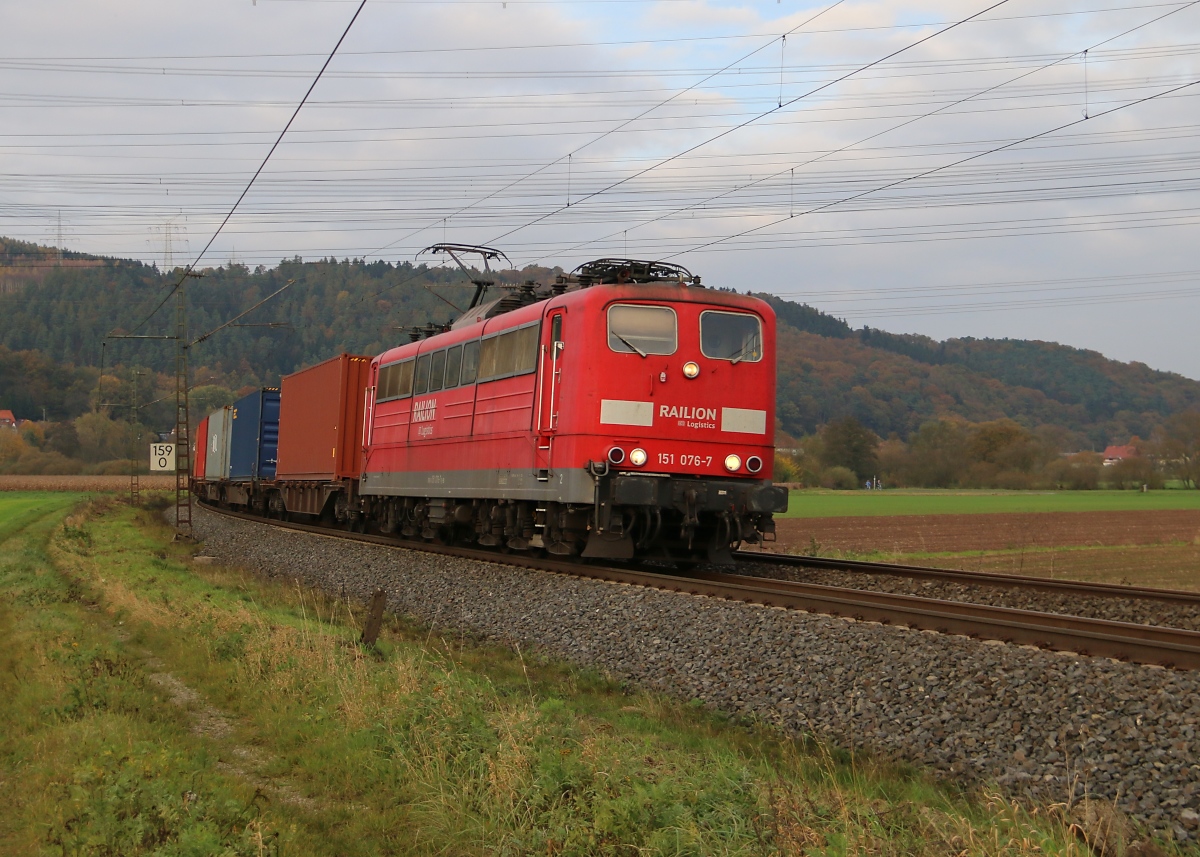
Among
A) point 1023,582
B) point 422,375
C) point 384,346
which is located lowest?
point 1023,582

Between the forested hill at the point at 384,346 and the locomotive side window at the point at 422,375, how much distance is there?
4365 cm

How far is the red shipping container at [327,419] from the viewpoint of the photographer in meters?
23.2

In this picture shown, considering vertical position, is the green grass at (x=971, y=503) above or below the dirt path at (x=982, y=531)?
above

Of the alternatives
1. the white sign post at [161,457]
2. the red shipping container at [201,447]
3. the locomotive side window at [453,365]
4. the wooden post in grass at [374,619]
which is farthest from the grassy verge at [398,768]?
the red shipping container at [201,447]

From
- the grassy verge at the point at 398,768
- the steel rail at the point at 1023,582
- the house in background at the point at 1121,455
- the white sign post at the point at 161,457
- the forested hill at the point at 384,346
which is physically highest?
the forested hill at the point at 384,346

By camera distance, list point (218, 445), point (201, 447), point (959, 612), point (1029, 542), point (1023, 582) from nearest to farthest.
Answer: point (959, 612) < point (1023, 582) < point (1029, 542) < point (218, 445) < point (201, 447)

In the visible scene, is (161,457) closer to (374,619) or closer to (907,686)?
(374,619)

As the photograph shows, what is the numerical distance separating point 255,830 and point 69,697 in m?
3.63

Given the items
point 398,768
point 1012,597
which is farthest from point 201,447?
point 398,768

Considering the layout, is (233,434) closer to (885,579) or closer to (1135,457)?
(885,579)

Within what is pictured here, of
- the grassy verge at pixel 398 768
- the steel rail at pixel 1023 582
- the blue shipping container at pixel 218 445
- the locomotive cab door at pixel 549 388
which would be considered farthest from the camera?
the blue shipping container at pixel 218 445

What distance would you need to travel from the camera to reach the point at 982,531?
114ft

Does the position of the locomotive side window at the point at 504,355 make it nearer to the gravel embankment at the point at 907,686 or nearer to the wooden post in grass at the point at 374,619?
the gravel embankment at the point at 907,686

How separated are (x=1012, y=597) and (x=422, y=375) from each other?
34.3ft
